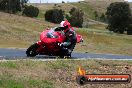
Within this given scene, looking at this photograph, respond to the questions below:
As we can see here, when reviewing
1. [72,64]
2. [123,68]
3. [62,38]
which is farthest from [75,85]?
[62,38]

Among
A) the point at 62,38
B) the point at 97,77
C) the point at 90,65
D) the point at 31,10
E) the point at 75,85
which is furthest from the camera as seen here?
the point at 31,10

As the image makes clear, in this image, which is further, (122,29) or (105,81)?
(122,29)

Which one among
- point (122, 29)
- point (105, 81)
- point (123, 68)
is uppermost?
point (105, 81)

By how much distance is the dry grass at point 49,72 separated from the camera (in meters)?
14.7

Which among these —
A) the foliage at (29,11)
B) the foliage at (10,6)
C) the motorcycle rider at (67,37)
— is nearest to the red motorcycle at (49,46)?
the motorcycle rider at (67,37)

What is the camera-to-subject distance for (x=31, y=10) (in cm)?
10425

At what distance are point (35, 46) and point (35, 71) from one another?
5172 millimetres

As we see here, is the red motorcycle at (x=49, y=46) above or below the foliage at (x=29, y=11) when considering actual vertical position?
above

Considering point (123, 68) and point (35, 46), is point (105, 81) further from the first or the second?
point (35, 46)

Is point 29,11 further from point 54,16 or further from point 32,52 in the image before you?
point 32,52

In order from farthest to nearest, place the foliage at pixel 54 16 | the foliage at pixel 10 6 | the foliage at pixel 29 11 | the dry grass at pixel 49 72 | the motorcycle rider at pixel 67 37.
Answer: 1. the foliage at pixel 29 11
2. the foliage at pixel 54 16
3. the foliage at pixel 10 6
4. the motorcycle rider at pixel 67 37
5. the dry grass at pixel 49 72

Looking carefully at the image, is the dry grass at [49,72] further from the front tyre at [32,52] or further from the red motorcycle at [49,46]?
the front tyre at [32,52]

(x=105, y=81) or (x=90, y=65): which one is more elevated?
(x=105, y=81)

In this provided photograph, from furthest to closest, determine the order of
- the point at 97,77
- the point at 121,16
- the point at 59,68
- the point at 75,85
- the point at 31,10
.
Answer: the point at 31,10 → the point at 121,16 → the point at 59,68 → the point at 75,85 → the point at 97,77
